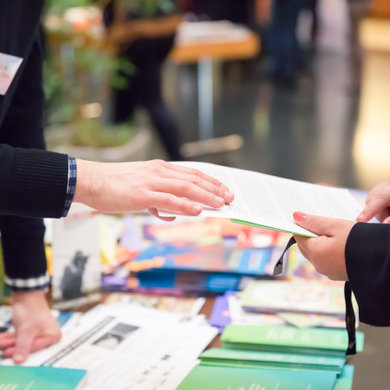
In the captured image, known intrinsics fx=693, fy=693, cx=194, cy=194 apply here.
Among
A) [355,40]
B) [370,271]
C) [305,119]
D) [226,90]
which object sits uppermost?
[355,40]

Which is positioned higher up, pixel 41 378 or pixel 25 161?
pixel 25 161

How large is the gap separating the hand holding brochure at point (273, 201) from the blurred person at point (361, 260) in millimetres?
39

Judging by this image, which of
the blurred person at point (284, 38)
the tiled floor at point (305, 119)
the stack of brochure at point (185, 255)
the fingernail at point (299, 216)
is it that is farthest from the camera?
the blurred person at point (284, 38)

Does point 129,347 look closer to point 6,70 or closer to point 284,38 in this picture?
point 6,70

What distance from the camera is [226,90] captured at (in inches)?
300

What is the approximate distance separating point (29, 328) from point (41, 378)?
17cm

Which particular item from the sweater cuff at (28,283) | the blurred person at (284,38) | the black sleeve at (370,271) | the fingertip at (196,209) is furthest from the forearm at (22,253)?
the blurred person at (284,38)

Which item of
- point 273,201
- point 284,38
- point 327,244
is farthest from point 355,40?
point 327,244

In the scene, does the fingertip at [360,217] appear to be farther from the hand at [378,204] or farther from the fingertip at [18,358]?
the fingertip at [18,358]

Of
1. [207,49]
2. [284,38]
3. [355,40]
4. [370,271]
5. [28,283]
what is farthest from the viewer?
[284,38]

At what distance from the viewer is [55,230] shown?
1412 mm

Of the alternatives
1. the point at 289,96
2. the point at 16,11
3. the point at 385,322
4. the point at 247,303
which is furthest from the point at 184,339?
the point at 289,96

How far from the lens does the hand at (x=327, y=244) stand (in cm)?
103

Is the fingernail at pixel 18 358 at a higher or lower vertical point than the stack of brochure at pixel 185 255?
lower
